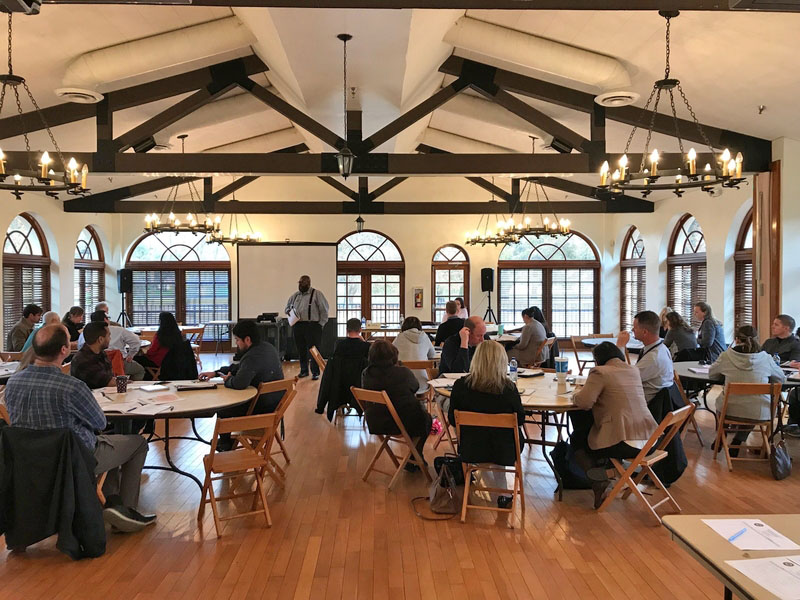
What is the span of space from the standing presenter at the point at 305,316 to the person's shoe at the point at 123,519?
20.9ft

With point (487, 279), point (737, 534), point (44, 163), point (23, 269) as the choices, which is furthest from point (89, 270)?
point (737, 534)

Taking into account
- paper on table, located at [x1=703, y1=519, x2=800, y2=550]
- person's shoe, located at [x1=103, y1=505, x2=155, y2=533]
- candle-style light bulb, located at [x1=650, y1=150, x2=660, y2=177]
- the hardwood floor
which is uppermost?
candle-style light bulb, located at [x1=650, y1=150, x2=660, y2=177]

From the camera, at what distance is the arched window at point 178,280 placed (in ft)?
50.0

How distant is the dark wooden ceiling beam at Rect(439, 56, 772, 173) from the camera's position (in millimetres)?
7609

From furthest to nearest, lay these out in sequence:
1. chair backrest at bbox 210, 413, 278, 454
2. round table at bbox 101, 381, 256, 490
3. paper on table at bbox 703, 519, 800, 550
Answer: round table at bbox 101, 381, 256, 490 < chair backrest at bbox 210, 413, 278, 454 < paper on table at bbox 703, 519, 800, 550

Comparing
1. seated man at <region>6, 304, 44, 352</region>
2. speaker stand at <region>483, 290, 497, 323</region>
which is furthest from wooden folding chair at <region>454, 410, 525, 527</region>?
speaker stand at <region>483, 290, 497, 323</region>

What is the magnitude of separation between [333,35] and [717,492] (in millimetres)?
4719

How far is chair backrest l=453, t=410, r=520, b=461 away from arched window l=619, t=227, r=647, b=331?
10550 millimetres

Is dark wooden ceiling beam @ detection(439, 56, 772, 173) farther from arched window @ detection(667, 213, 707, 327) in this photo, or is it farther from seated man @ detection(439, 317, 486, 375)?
arched window @ detection(667, 213, 707, 327)

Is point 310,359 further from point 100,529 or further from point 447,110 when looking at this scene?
point 100,529

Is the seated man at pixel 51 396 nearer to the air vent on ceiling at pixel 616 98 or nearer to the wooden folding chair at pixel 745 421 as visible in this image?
the wooden folding chair at pixel 745 421

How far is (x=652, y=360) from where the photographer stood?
4.99 metres

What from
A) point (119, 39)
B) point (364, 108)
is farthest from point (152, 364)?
point (364, 108)

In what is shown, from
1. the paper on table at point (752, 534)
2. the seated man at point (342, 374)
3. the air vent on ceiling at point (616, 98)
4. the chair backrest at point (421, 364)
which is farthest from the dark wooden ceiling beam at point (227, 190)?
the paper on table at point (752, 534)
